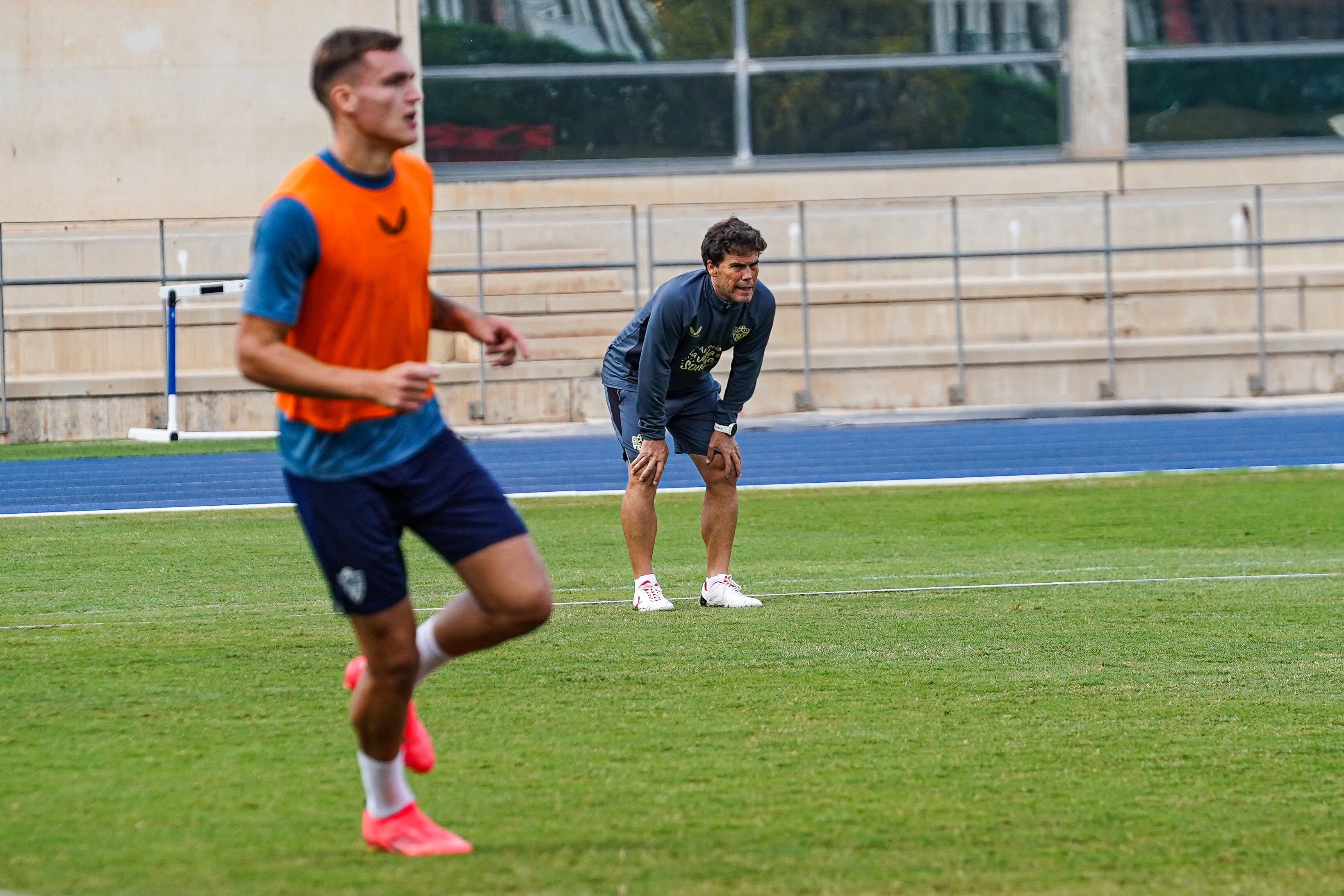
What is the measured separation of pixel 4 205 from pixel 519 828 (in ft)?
71.7

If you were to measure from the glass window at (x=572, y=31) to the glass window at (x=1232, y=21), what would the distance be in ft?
19.6

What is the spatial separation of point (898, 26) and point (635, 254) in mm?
6343

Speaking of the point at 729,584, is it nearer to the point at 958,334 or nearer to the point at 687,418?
the point at 687,418

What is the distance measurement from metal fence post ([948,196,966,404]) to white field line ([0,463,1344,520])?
7.34 meters

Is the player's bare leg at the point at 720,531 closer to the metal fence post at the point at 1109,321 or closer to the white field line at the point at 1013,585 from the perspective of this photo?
the white field line at the point at 1013,585

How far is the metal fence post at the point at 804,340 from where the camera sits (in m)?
22.2

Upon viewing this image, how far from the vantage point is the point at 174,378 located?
64.0 ft

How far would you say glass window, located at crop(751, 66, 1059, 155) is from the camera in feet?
84.6

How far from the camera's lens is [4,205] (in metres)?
24.0

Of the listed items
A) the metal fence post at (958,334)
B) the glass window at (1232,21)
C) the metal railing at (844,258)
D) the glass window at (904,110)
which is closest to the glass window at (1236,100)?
the glass window at (1232,21)

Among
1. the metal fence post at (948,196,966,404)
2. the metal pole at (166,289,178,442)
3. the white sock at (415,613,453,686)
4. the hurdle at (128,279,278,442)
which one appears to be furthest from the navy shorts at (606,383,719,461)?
the metal fence post at (948,196,966,404)

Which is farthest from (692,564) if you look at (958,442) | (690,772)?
(958,442)

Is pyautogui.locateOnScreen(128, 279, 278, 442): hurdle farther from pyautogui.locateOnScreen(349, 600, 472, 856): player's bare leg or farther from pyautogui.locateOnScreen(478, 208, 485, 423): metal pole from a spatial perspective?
pyautogui.locateOnScreen(349, 600, 472, 856): player's bare leg

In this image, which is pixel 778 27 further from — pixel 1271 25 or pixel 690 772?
pixel 690 772
